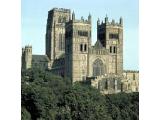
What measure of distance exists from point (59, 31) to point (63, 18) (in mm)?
1299

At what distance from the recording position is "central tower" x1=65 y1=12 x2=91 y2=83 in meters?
29.7

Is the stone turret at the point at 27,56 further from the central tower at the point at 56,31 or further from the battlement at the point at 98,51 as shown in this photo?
the battlement at the point at 98,51

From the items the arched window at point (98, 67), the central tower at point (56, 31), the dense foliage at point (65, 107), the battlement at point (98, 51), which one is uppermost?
the central tower at point (56, 31)

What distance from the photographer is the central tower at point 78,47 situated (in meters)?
29.7

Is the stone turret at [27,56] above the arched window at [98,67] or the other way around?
above

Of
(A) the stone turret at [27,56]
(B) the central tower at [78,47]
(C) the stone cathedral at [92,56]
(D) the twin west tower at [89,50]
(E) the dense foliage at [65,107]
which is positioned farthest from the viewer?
(A) the stone turret at [27,56]

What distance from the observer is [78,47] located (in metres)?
29.8

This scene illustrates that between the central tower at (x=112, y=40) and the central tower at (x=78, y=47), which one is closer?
the central tower at (x=78, y=47)


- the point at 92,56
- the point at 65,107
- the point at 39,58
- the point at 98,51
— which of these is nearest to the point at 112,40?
the point at 98,51

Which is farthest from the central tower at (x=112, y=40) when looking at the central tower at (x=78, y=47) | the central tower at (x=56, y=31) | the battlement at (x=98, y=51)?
the central tower at (x=56, y=31)

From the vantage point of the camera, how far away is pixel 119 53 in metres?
32.0

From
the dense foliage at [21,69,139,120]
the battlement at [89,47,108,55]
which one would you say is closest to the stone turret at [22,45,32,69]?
the battlement at [89,47,108,55]
